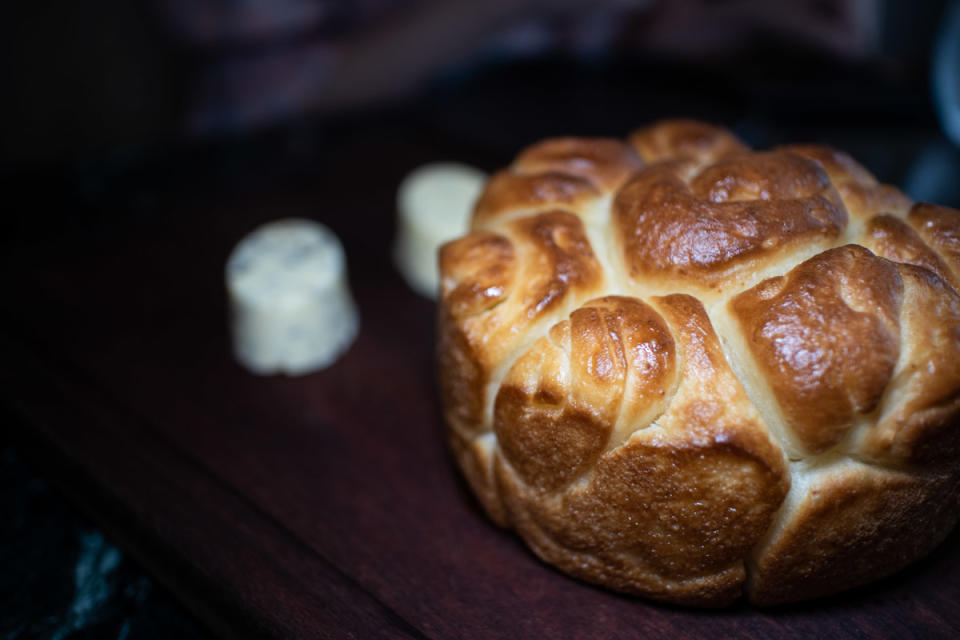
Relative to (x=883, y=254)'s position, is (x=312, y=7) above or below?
below

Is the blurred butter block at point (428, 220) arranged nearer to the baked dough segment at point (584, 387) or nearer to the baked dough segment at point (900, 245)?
the baked dough segment at point (584, 387)

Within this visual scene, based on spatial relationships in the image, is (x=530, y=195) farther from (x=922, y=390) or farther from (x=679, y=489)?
(x=922, y=390)

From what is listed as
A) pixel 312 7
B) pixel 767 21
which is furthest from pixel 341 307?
pixel 767 21

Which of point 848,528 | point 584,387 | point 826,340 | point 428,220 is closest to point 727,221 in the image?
point 826,340

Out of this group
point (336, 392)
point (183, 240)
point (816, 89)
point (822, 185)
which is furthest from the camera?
point (816, 89)

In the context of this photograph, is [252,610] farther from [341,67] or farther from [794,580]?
[341,67]

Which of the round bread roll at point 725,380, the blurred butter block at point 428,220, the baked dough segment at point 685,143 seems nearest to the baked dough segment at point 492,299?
the round bread roll at point 725,380

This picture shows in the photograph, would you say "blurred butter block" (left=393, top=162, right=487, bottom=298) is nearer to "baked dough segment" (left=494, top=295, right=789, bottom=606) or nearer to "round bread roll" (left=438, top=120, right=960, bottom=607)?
"round bread roll" (left=438, top=120, right=960, bottom=607)
